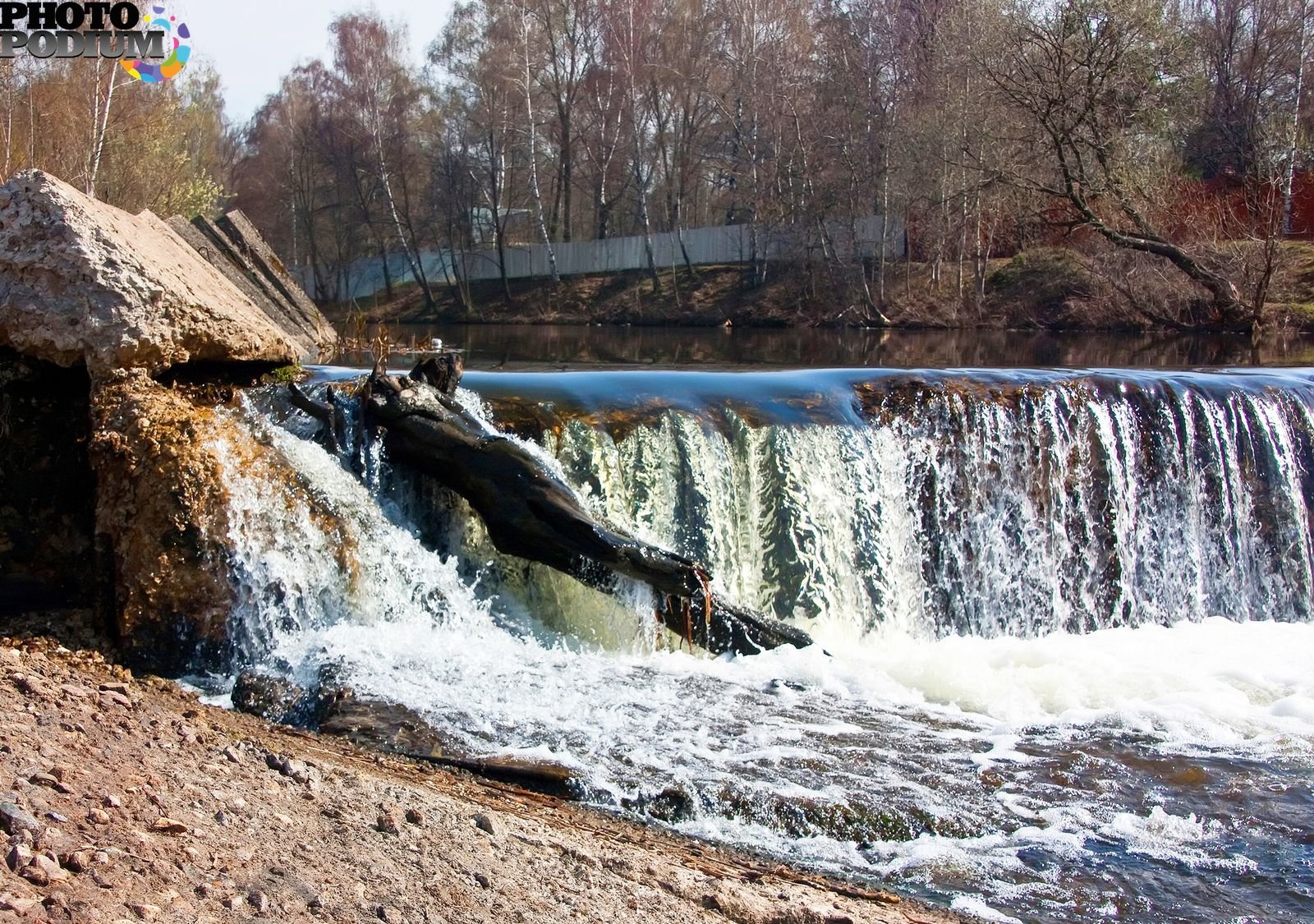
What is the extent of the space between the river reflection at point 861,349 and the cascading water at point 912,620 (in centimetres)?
475

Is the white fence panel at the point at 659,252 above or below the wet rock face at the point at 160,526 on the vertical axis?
above

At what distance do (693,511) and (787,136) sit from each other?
2733 cm

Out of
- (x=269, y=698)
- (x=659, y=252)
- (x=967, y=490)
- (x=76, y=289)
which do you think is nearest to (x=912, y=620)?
(x=967, y=490)

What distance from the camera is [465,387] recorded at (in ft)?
30.5

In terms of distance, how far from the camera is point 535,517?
23.4 ft

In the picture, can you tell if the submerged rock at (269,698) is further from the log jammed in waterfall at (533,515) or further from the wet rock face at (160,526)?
the log jammed in waterfall at (533,515)

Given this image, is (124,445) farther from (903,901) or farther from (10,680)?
(903,901)

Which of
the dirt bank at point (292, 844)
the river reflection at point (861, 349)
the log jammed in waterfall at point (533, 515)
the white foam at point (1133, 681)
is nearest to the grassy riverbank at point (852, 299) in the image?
the river reflection at point (861, 349)

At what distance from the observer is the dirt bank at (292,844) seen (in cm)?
318

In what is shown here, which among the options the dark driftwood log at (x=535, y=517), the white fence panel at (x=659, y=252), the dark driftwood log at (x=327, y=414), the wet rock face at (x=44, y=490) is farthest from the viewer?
the white fence panel at (x=659, y=252)

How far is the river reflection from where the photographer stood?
16938 mm

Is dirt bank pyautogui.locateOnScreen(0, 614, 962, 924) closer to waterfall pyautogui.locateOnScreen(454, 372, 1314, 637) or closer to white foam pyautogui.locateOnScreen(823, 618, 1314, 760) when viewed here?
white foam pyautogui.locateOnScreen(823, 618, 1314, 760)

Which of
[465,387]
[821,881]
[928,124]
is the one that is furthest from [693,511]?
[928,124]

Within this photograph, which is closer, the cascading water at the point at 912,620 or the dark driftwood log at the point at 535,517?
the cascading water at the point at 912,620
